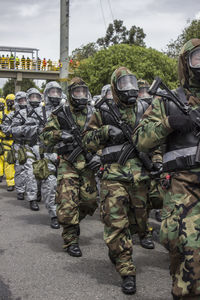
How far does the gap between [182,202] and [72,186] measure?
251cm

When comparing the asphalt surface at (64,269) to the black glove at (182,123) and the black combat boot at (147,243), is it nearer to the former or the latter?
the black combat boot at (147,243)

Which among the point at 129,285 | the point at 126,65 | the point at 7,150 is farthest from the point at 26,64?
the point at 129,285

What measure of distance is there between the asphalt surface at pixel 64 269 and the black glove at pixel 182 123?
5.70ft

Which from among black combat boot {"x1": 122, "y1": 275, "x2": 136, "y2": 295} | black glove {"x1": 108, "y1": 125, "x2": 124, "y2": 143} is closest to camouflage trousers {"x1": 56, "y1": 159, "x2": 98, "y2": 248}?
black glove {"x1": 108, "y1": 125, "x2": 124, "y2": 143}

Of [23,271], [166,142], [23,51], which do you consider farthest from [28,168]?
[23,51]

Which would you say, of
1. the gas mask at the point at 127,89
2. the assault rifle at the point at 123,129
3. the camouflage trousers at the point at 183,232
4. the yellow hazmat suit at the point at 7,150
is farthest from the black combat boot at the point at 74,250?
the yellow hazmat suit at the point at 7,150

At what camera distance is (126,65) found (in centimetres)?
1803

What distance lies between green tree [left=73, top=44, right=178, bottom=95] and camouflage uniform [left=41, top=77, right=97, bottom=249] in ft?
40.3

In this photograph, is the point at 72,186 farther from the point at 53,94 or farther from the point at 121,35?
the point at 121,35

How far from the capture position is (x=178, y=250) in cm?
264

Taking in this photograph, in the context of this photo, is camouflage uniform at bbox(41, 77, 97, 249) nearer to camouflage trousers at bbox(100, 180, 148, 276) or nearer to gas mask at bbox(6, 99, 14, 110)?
camouflage trousers at bbox(100, 180, 148, 276)

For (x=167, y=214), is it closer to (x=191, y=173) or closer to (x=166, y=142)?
(x=191, y=173)

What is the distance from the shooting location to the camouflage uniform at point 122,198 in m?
3.84

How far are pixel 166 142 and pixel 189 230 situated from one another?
638mm
